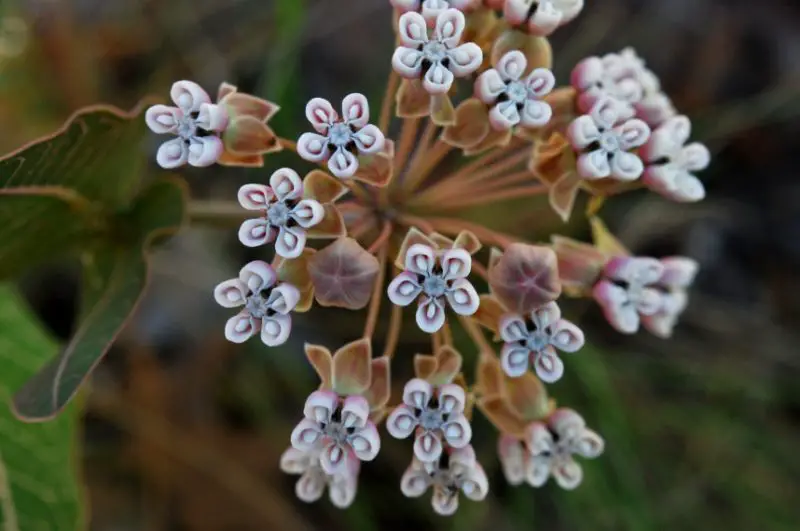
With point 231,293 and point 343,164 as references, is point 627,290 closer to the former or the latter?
point 343,164

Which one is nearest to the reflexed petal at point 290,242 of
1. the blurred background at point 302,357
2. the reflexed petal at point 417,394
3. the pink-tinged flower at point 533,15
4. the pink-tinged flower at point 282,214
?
the pink-tinged flower at point 282,214

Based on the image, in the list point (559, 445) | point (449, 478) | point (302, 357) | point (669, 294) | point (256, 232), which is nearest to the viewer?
point (256, 232)

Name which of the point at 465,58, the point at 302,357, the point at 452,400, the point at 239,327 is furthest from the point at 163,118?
the point at 302,357

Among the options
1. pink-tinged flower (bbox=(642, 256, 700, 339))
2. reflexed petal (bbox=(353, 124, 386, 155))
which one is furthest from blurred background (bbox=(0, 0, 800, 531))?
reflexed petal (bbox=(353, 124, 386, 155))

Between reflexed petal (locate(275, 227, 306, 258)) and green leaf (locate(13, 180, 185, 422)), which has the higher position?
reflexed petal (locate(275, 227, 306, 258))

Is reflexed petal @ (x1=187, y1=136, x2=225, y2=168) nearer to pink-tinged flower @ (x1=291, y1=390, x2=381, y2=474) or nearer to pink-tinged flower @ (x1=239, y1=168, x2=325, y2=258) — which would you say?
pink-tinged flower @ (x1=239, y1=168, x2=325, y2=258)

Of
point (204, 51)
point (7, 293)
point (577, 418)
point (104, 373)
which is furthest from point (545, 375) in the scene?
point (204, 51)
